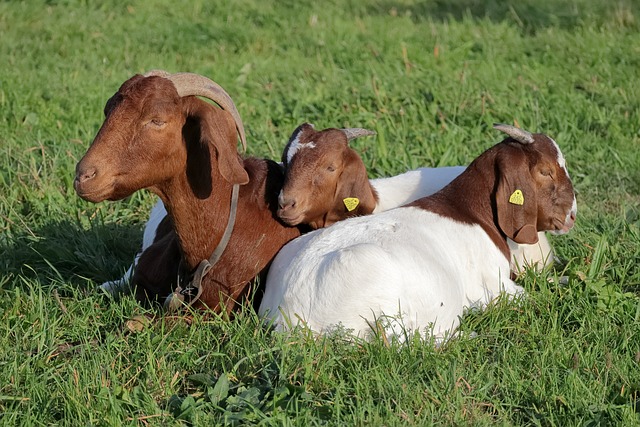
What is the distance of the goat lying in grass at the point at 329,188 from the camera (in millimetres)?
5133

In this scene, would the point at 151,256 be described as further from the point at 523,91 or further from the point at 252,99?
the point at 523,91

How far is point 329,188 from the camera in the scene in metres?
5.30

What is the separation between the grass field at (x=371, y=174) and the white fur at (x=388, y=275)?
0.15 m

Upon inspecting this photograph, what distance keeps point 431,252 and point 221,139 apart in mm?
1148

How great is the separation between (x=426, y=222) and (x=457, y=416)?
1330 millimetres

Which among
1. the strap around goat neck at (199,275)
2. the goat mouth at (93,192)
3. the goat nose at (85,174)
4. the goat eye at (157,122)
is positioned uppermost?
the goat eye at (157,122)

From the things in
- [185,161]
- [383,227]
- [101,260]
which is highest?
[185,161]

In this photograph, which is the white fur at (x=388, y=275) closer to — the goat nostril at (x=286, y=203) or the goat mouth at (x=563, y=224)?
the goat nostril at (x=286, y=203)

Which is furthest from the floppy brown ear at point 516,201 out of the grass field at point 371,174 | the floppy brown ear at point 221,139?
the floppy brown ear at point 221,139

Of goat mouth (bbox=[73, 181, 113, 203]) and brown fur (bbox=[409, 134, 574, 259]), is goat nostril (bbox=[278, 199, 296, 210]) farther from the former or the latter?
goat mouth (bbox=[73, 181, 113, 203])

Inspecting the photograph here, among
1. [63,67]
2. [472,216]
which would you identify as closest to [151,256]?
[472,216]

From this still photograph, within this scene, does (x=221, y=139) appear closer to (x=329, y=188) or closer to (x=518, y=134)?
(x=329, y=188)

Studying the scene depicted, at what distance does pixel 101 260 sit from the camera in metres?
5.80

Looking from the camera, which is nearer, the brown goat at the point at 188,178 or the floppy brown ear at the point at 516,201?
the brown goat at the point at 188,178
